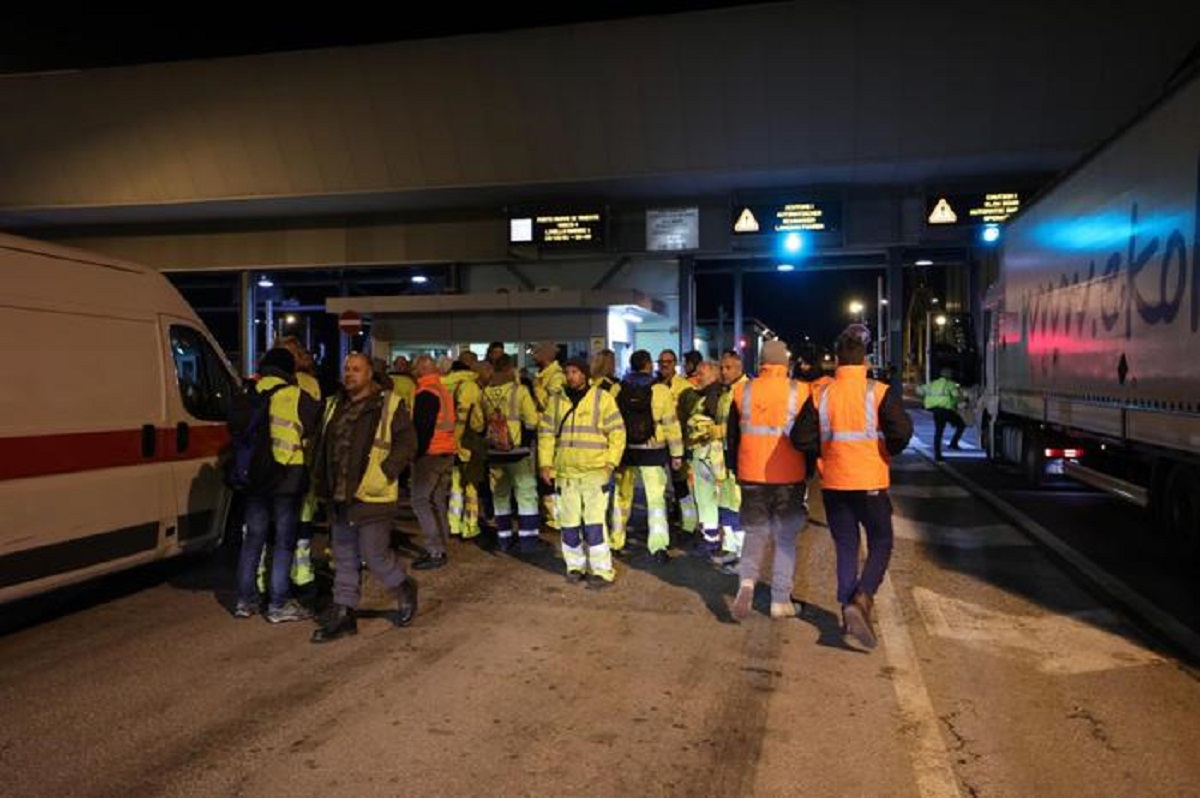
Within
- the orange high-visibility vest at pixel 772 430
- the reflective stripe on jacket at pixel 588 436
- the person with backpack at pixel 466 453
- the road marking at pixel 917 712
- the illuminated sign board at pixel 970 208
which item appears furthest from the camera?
the illuminated sign board at pixel 970 208

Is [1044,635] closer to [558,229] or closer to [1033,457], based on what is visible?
[1033,457]

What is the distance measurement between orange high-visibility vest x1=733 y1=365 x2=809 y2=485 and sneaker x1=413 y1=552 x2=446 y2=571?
316cm

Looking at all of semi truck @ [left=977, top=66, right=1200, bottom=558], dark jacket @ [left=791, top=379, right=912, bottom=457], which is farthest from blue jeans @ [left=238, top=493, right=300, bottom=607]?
semi truck @ [left=977, top=66, right=1200, bottom=558]

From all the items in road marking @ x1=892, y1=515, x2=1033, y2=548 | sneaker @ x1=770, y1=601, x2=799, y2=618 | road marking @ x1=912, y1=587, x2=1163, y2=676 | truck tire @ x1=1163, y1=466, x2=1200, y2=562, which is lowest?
road marking @ x1=892, y1=515, x2=1033, y2=548

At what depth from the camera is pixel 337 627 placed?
6.02 m

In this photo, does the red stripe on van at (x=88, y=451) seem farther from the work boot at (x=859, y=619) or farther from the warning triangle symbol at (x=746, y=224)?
the warning triangle symbol at (x=746, y=224)

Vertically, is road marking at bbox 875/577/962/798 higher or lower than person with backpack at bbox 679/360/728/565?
lower

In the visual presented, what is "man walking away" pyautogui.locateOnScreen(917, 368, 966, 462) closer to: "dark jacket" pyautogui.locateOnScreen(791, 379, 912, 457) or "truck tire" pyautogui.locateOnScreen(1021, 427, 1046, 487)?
"truck tire" pyautogui.locateOnScreen(1021, 427, 1046, 487)

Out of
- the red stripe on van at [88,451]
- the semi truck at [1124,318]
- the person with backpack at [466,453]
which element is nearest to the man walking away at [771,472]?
the semi truck at [1124,318]

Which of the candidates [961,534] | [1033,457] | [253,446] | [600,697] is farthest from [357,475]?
[1033,457]

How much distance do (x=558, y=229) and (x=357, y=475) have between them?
676 inches

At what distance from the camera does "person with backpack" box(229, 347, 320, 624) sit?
6.34 meters

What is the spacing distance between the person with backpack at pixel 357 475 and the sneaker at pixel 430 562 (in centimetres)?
195

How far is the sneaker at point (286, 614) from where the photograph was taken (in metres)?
6.44
